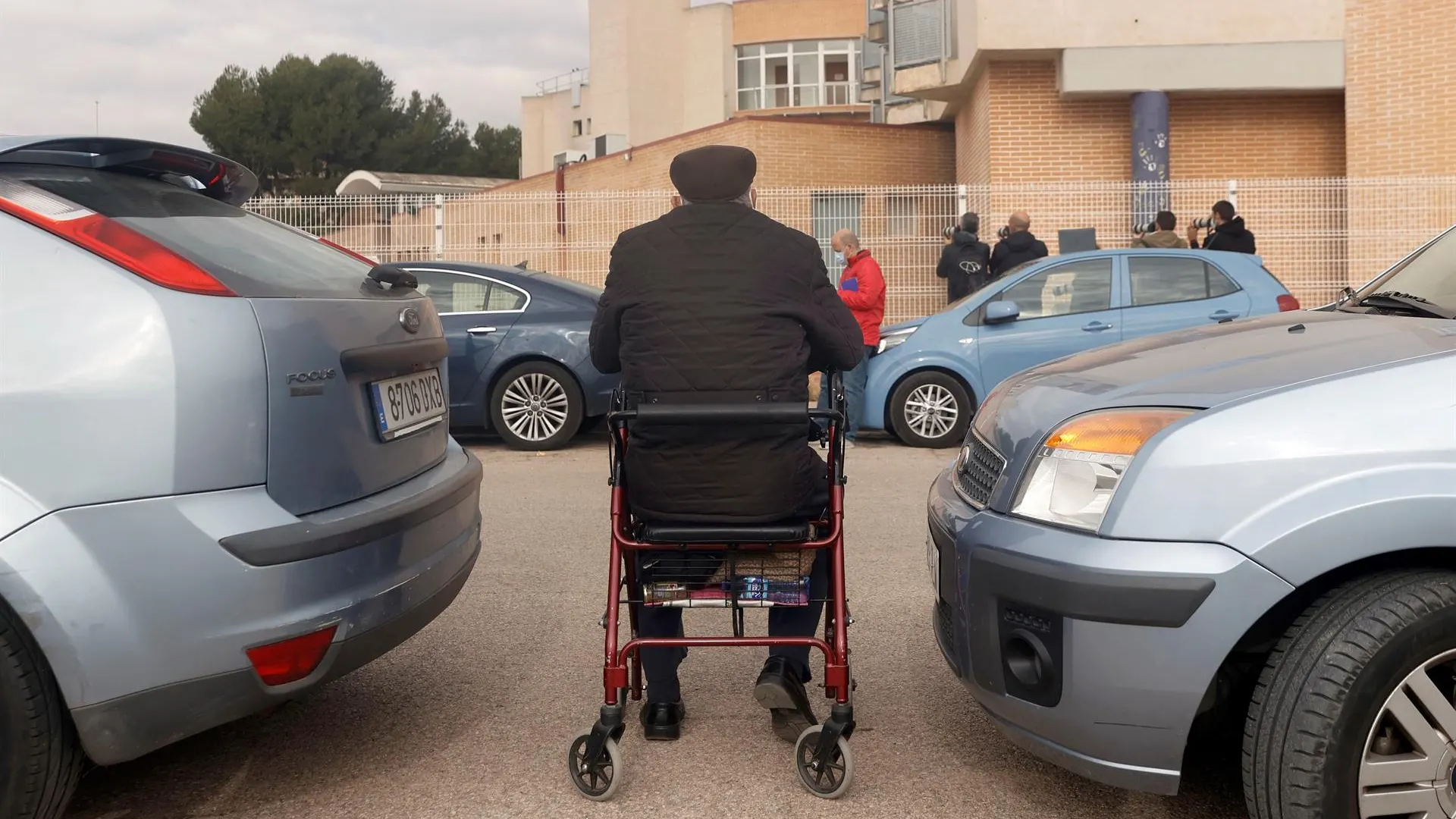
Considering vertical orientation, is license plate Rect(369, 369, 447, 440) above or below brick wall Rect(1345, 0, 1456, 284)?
below

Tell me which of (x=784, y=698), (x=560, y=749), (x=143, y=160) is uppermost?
(x=143, y=160)

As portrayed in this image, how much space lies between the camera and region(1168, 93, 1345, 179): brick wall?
20.0 meters

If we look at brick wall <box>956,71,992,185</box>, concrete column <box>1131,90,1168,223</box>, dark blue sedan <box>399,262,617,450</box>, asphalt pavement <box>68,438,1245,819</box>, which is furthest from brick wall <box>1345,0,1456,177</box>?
asphalt pavement <box>68,438,1245,819</box>

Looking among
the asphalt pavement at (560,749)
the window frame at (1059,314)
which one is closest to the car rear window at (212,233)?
the asphalt pavement at (560,749)

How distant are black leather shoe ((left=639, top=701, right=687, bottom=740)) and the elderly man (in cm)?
36

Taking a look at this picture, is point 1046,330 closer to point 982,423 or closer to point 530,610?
point 530,610

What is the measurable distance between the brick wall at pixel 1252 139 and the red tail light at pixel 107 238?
1895cm

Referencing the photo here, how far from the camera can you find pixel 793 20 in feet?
157

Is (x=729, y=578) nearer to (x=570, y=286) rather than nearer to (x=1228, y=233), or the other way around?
(x=570, y=286)

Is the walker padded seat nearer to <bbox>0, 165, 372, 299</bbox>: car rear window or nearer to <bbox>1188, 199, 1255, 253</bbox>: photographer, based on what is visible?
<bbox>0, 165, 372, 299</bbox>: car rear window

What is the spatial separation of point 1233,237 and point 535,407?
299 inches

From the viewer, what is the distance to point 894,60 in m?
21.7

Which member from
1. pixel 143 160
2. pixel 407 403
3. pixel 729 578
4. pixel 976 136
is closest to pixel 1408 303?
pixel 729 578

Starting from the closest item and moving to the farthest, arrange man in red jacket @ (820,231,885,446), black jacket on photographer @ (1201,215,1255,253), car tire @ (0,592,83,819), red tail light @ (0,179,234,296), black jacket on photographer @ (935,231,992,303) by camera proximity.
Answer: car tire @ (0,592,83,819), red tail light @ (0,179,234,296), man in red jacket @ (820,231,885,446), black jacket on photographer @ (1201,215,1255,253), black jacket on photographer @ (935,231,992,303)
